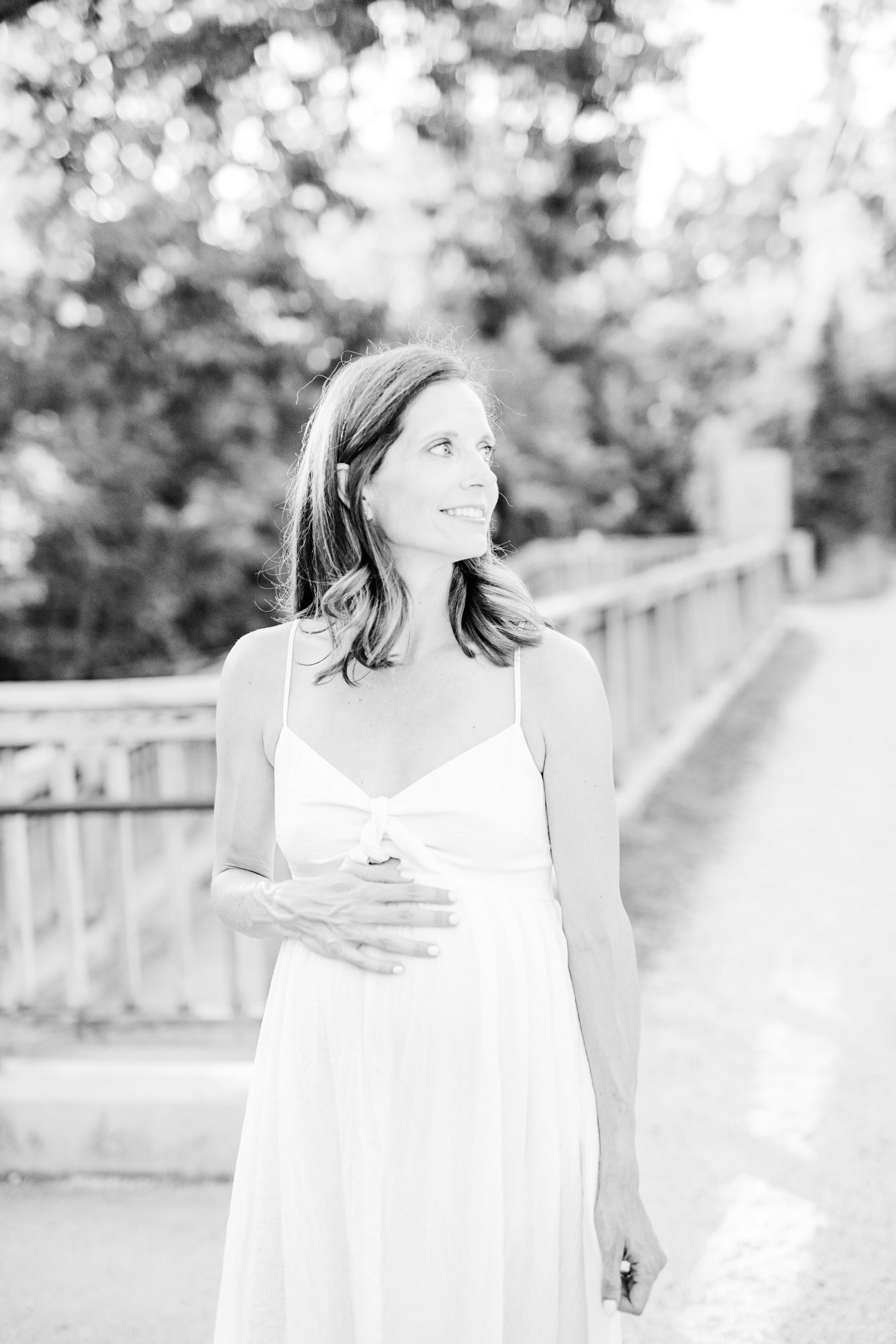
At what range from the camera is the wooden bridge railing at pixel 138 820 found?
4445 millimetres

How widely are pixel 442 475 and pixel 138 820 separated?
566cm

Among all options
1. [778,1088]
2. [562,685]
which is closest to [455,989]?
[562,685]

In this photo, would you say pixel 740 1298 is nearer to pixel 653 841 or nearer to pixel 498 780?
pixel 498 780

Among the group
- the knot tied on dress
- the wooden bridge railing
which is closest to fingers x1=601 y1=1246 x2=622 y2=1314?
the knot tied on dress

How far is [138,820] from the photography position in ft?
23.5

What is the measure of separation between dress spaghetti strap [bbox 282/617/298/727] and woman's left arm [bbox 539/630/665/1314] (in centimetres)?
40

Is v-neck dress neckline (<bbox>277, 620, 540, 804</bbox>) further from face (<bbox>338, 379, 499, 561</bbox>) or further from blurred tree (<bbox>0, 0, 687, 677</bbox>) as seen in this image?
blurred tree (<bbox>0, 0, 687, 677</bbox>)

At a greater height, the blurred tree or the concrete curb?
the blurred tree

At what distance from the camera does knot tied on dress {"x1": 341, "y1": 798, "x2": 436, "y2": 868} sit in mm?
1806

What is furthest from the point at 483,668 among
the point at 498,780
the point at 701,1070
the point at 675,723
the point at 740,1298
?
the point at 675,723

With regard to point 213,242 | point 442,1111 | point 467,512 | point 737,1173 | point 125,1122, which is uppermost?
point 213,242

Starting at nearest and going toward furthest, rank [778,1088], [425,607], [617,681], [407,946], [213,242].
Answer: [407,946]
[425,607]
[778,1088]
[617,681]
[213,242]

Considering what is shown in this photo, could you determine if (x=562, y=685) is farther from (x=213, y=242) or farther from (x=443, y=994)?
(x=213, y=242)

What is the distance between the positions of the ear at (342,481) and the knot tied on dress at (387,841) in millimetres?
503
